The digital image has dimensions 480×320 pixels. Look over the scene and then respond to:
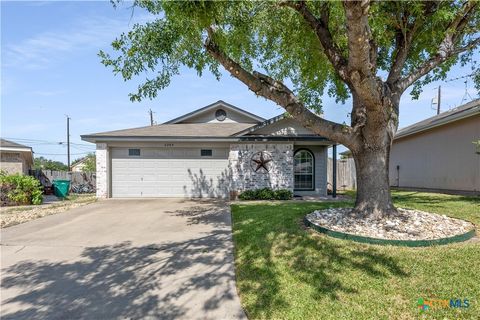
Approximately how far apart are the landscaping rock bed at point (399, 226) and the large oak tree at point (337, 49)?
324mm

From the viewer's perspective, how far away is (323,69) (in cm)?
813

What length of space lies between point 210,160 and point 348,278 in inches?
405

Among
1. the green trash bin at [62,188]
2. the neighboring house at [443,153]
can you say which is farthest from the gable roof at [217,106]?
the neighboring house at [443,153]

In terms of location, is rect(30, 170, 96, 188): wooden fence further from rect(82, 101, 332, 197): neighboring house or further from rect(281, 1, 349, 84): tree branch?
rect(281, 1, 349, 84): tree branch

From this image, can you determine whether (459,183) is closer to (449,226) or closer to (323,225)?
(449,226)

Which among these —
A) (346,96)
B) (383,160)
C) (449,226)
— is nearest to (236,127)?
(346,96)

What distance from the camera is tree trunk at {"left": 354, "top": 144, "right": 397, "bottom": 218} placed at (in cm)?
604

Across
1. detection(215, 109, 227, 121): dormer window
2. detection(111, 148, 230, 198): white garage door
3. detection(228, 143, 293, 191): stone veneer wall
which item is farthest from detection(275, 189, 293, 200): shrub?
detection(215, 109, 227, 121): dormer window

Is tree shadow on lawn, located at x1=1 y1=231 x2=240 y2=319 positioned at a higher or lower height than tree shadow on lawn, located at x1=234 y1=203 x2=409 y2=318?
lower

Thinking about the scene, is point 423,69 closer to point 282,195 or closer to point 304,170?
point 282,195

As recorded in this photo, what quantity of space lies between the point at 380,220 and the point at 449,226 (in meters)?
1.29

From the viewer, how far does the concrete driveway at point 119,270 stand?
3.29 m

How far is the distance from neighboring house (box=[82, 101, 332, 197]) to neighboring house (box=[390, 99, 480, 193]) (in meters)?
6.10

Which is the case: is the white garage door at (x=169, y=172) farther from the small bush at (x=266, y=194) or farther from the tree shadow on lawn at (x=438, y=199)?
the tree shadow on lawn at (x=438, y=199)
